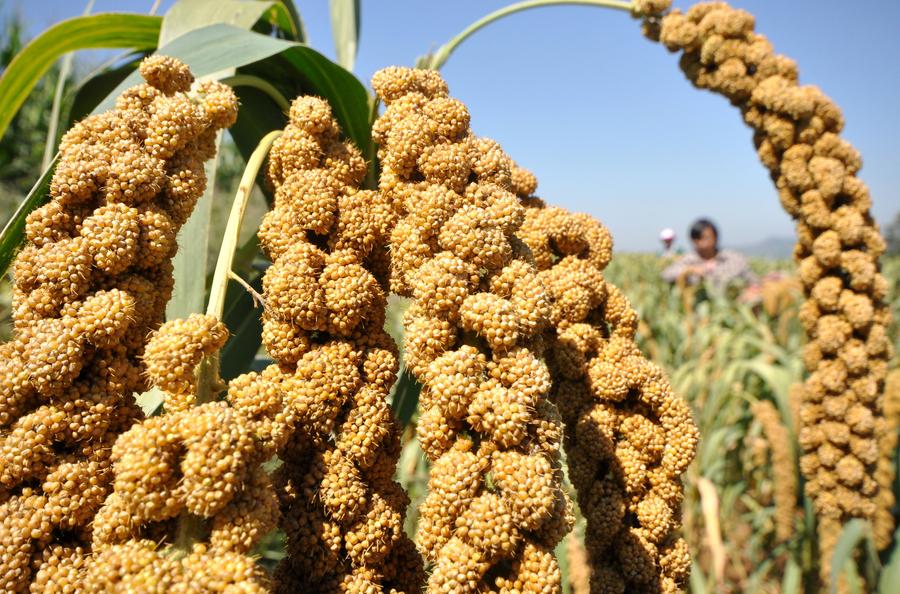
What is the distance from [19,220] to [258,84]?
1.87 ft

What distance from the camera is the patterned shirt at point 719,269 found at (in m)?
8.70

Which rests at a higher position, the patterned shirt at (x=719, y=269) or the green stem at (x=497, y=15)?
the patterned shirt at (x=719, y=269)

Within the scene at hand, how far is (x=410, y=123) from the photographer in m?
1.13

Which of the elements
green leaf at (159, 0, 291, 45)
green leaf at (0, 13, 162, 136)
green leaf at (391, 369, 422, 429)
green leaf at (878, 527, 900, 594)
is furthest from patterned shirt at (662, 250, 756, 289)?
green leaf at (0, 13, 162, 136)

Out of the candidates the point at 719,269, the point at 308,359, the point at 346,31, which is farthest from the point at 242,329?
the point at 719,269

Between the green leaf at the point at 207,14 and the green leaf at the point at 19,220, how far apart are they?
0.71m

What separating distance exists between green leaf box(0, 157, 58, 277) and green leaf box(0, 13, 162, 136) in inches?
22.3

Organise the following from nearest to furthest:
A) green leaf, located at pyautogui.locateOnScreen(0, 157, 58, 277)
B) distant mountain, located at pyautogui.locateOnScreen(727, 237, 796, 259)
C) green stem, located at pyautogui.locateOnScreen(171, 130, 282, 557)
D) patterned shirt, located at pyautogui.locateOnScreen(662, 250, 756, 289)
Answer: green stem, located at pyautogui.locateOnScreen(171, 130, 282, 557) → green leaf, located at pyautogui.locateOnScreen(0, 157, 58, 277) → patterned shirt, located at pyautogui.locateOnScreen(662, 250, 756, 289) → distant mountain, located at pyautogui.locateOnScreen(727, 237, 796, 259)

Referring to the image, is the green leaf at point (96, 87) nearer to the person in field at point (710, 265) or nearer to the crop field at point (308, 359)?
the crop field at point (308, 359)

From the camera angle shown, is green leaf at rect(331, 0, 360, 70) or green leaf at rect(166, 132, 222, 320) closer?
green leaf at rect(166, 132, 222, 320)

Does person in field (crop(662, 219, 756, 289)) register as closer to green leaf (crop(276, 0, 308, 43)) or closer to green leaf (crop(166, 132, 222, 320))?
green leaf (crop(276, 0, 308, 43))

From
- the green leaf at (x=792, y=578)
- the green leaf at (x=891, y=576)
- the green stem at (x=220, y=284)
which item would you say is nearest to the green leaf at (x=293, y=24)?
the green stem at (x=220, y=284)

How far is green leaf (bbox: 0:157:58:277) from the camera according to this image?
1.09 m

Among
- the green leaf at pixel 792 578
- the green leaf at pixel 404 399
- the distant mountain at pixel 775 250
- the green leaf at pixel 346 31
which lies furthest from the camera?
the distant mountain at pixel 775 250
